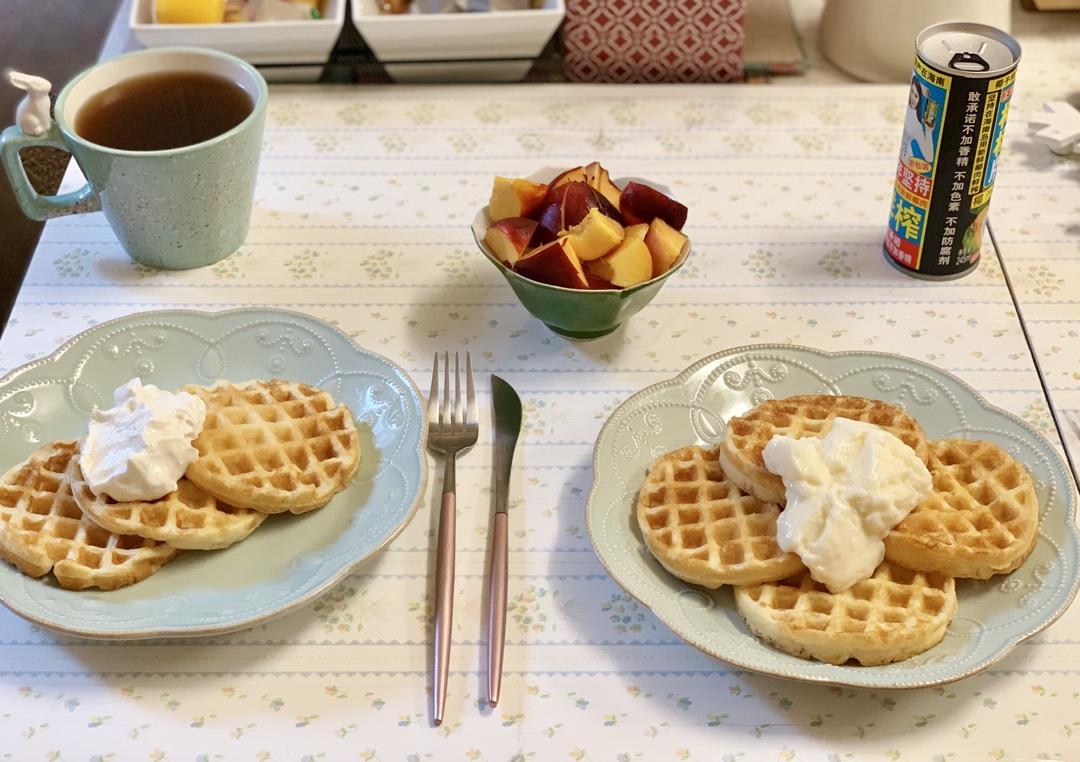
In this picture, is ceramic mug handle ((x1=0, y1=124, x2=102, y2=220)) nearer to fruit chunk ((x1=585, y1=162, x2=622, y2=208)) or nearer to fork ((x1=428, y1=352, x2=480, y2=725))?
fork ((x1=428, y1=352, x2=480, y2=725))

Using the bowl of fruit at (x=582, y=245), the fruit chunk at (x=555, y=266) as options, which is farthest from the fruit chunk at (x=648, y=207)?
the fruit chunk at (x=555, y=266)

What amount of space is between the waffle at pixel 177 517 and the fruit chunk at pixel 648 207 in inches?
20.6

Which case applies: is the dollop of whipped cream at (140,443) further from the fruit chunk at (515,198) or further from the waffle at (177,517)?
the fruit chunk at (515,198)

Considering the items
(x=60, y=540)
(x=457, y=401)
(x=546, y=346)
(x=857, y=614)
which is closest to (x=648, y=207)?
(x=546, y=346)

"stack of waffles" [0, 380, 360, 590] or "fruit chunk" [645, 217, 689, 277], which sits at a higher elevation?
"fruit chunk" [645, 217, 689, 277]

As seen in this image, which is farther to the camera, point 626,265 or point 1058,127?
point 1058,127

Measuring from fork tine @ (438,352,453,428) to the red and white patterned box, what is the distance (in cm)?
68

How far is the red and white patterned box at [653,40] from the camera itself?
165cm

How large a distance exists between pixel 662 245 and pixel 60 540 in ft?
2.15

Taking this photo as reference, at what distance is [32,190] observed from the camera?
133 cm

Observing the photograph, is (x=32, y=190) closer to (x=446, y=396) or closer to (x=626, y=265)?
(x=446, y=396)

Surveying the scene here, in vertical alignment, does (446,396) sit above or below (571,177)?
below

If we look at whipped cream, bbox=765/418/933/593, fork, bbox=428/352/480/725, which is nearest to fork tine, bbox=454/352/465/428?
fork, bbox=428/352/480/725

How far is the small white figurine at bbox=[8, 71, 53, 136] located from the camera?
48.4 inches
